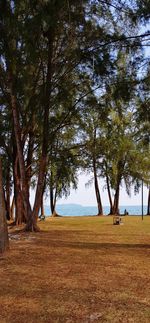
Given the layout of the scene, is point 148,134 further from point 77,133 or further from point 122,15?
point 77,133

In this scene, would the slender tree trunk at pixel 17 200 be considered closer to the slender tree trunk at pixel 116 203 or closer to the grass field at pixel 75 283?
the grass field at pixel 75 283

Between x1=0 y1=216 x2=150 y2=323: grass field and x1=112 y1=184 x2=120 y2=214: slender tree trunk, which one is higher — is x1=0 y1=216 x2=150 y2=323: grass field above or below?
below

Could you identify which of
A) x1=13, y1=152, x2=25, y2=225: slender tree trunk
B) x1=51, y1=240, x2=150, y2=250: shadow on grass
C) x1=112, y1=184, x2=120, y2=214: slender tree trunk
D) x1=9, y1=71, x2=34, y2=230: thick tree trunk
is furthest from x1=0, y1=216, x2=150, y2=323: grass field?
x1=112, y1=184, x2=120, y2=214: slender tree trunk

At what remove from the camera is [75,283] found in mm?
5734

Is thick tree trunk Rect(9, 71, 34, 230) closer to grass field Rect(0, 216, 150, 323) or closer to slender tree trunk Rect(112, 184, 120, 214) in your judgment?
grass field Rect(0, 216, 150, 323)

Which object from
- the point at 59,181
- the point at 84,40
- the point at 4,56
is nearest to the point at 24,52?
the point at 4,56

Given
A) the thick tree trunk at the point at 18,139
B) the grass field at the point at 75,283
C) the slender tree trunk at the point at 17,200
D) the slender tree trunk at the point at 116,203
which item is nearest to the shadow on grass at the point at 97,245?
the grass field at the point at 75,283

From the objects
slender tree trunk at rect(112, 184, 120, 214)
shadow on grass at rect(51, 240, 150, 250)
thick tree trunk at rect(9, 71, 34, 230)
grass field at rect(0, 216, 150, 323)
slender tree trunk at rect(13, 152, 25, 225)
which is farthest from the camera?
slender tree trunk at rect(112, 184, 120, 214)

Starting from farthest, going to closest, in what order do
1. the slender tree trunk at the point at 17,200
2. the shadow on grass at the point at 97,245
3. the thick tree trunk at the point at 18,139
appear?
the slender tree trunk at the point at 17,200, the thick tree trunk at the point at 18,139, the shadow on grass at the point at 97,245

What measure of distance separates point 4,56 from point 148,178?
1926 centimetres

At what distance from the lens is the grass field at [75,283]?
14.0 feet

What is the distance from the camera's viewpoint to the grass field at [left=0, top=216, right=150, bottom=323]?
428cm

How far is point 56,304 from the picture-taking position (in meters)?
4.64

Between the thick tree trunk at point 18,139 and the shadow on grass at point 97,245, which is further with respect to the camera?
the thick tree trunk at point 18,139
